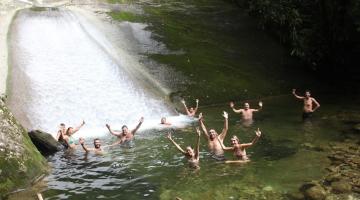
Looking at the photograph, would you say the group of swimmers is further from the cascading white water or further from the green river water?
the cascading white water

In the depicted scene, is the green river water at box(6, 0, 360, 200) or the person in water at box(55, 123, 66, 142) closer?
the green river water at box(6, 0, 360, 200)

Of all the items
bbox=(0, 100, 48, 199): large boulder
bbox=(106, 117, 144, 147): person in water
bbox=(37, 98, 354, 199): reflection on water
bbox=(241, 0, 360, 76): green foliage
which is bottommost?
bbox=(37, 98, 354, 199): reflection on water

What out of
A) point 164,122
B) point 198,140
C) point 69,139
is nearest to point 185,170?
point 198,140

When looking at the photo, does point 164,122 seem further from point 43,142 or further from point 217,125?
point 43,142

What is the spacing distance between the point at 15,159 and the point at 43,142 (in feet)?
12.5

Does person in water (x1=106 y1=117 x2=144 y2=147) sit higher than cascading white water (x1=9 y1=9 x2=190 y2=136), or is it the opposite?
cascading white water (x1=9 y1=9 x2=190 y2=136)

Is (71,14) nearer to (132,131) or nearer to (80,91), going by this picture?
(80,91)

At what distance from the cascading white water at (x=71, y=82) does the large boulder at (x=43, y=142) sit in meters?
2.14

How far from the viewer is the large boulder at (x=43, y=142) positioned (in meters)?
18.2

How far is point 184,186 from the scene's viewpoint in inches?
564

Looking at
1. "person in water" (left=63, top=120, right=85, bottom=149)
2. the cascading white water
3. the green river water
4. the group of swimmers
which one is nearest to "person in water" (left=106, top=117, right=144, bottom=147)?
the group of swimmers

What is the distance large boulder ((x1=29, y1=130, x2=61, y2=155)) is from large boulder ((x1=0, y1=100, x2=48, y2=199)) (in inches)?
83.5

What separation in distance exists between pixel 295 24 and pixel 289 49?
9.38ft

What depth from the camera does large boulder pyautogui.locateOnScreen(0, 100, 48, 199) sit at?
14000 mm
